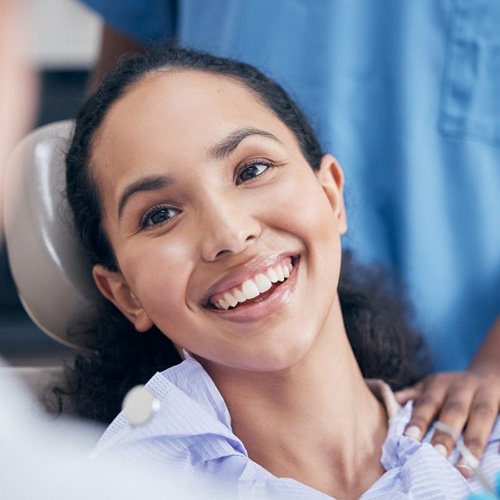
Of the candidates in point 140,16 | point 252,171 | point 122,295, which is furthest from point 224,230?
point 140,16

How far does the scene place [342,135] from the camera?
4.68 ft

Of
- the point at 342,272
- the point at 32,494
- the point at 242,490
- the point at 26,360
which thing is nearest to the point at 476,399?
the point at 342,272

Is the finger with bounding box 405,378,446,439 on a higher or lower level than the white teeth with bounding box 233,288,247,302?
lower

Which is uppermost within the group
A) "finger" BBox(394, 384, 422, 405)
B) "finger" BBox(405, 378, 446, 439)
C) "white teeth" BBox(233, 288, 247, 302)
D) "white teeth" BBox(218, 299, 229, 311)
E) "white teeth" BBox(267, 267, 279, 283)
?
"white teeth" BBox(267, 267, 279, 283)

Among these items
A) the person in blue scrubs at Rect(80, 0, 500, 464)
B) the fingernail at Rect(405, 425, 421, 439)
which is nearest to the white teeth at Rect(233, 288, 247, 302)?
the fingernail at Rect(405, 425, 421, 439)

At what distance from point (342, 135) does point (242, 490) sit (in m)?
0.62

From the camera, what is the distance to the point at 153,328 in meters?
1.25

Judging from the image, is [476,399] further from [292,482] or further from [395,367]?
[292,482]

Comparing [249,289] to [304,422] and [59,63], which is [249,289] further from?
[59,63]

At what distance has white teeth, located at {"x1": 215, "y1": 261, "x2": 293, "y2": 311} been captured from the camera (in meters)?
0.99

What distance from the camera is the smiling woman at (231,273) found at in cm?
99

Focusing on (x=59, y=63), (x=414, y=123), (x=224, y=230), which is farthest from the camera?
(x=59, y=63)

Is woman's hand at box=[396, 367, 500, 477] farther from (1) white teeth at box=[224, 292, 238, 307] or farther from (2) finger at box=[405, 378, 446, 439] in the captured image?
(1) white teeth at box=[224, 292, 238, 307]

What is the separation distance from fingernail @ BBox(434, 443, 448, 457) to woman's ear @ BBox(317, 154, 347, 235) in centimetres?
27
